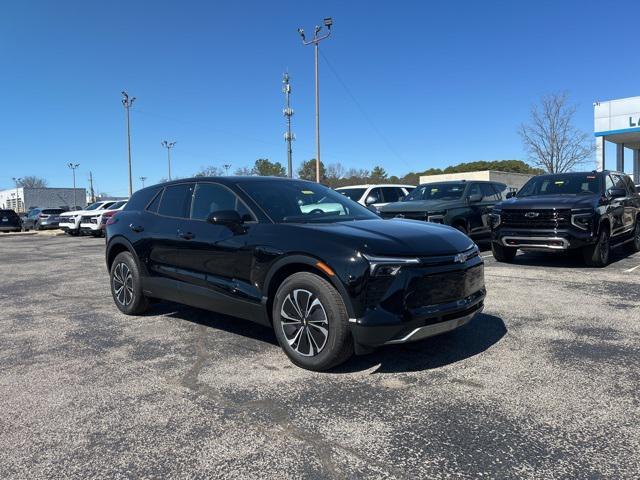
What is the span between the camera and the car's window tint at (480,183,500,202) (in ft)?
41.8

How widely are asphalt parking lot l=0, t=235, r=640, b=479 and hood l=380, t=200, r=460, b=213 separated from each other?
525 centimetres

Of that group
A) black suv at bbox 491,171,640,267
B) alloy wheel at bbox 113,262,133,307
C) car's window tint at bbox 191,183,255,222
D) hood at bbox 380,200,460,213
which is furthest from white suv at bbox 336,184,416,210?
car's window tint at bbox 191,183,255,222

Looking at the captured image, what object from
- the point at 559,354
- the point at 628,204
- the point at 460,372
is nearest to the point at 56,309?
the point at 460,372

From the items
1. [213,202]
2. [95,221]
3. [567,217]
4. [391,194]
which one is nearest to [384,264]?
[213,202]

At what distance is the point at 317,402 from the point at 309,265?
1.05 metres

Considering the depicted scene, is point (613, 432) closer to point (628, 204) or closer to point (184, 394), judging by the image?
point (184, 394)

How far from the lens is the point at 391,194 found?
14.8 meters

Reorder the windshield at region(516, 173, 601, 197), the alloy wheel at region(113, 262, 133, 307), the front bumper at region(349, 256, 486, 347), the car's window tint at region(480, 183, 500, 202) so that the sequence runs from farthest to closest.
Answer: the car's window tint at region(480, 183, 500, 202) < the windshield at region(516, 173, 601, 197) < the alloy wheel at region(113, 262, 133, 307) < the front bumper at region(349, 256, 486, 347)

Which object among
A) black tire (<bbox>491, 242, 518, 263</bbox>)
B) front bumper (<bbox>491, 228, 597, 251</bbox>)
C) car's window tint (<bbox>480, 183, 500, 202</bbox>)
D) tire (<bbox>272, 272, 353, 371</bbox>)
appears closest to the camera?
tire (<bbox>272, 272, 353, 371</bbox>)

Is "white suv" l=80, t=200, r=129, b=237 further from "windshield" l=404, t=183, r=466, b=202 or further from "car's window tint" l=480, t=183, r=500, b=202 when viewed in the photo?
"car's window tint" l=480, t=183, r=500, b=202

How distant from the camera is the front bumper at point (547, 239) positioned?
8.95 metres

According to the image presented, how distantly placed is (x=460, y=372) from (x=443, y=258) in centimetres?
91

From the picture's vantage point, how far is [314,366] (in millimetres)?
4066

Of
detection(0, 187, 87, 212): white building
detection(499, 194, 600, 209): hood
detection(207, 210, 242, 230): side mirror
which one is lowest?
detection(207, 210, 242, 230): side mirror
